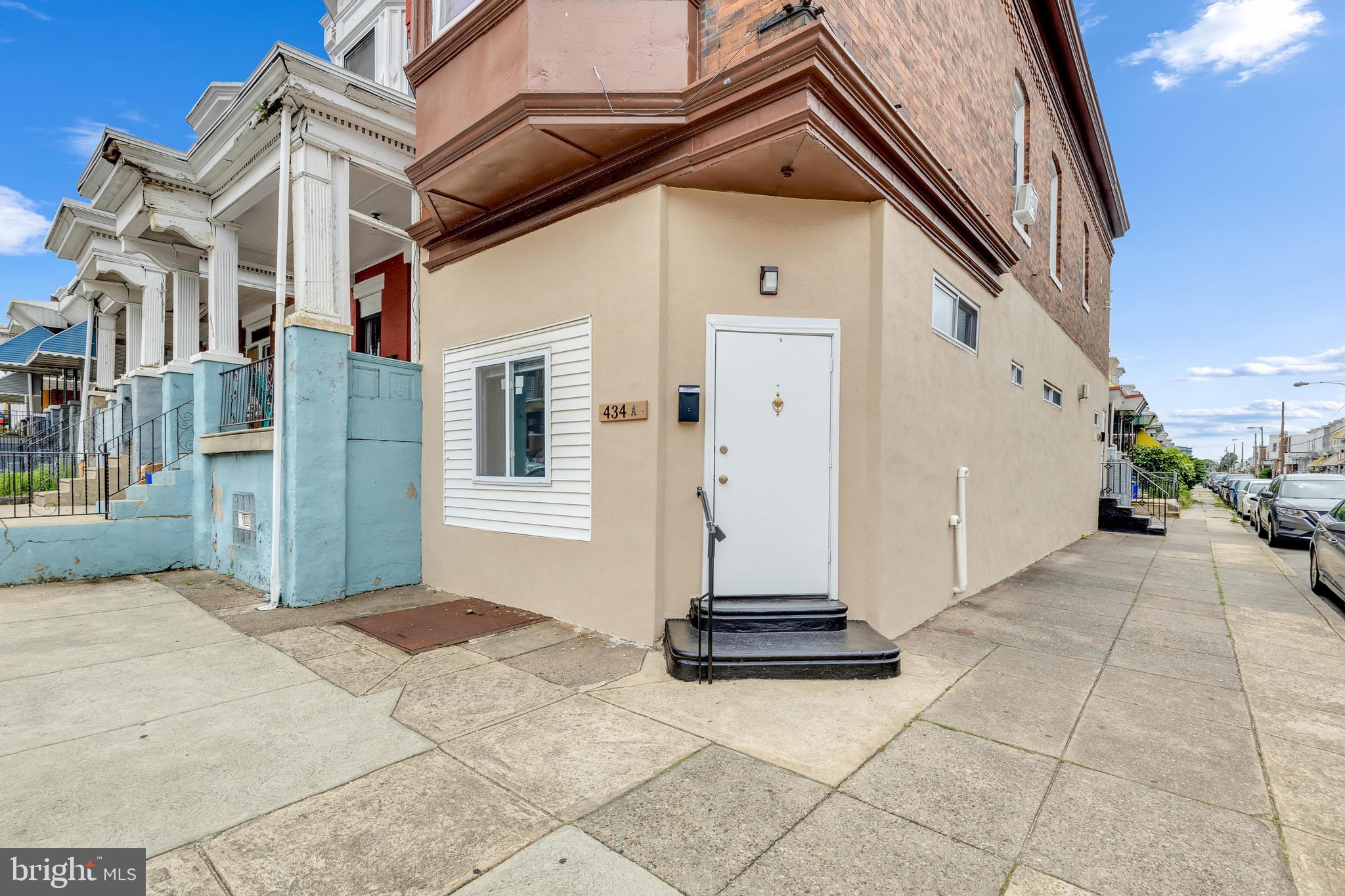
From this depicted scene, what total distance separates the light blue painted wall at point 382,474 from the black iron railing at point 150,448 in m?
3.32

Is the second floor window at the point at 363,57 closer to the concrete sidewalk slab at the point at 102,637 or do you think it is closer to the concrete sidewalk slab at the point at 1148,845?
the concrete sidewalk slab at the point at 102,637

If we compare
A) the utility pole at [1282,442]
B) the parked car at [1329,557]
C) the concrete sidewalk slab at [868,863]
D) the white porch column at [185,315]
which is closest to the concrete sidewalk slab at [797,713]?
the concrete sidewalk slab at [868,863]

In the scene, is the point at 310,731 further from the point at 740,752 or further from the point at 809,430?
the point at 809,430

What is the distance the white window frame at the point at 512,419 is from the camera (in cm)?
581

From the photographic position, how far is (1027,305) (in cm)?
920

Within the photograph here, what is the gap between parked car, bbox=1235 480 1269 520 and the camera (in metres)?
17.5

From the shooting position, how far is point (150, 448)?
9.68 meters

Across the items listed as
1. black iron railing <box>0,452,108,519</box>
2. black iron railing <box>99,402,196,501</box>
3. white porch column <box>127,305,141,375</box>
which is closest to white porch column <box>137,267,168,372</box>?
black iron railing <box>99,402,196,501</box>

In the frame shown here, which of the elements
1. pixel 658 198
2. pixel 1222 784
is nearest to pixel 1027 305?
pixel 658 198

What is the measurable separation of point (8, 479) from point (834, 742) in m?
16.3

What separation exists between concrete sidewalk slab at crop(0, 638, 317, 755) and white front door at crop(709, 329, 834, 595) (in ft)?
11.0

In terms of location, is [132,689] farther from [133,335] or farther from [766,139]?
[133,335]

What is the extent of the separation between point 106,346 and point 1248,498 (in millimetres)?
30247

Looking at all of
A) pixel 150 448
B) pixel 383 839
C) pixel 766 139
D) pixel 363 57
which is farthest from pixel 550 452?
pixel 363 57
